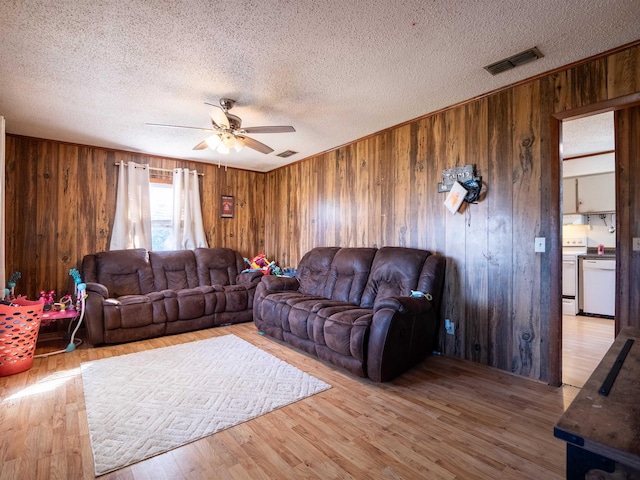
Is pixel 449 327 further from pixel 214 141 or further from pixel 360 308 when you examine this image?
pixel 214 141

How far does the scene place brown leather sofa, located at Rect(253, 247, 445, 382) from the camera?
257 cm

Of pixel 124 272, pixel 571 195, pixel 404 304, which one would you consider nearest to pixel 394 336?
pixel 404 304

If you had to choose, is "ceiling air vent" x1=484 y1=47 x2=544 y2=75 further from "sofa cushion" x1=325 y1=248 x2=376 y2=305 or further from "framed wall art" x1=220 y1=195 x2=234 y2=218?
"framed wall art" x1=220 y1=195 x2=234 y2=218

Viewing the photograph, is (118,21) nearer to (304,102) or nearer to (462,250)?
(304,102)

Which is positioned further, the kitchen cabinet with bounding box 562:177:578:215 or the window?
the kitchen cabinet with bounding box 562:177:578:215

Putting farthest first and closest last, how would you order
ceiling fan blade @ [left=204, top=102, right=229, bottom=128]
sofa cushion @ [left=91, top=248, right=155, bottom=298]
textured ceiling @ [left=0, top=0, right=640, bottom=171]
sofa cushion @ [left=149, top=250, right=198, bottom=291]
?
sofa cushion @ [left=149, top=250, right=198, bottom=291] → sofa cushion @ [left=91, top=248, right=155, bottom=298] → ceiling fan blade @ [left=204, top=102, right=229, bottom=128] → textured ceiling @ [left=0, top=0, right=640, bottom=171]

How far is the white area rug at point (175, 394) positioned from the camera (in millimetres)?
1869

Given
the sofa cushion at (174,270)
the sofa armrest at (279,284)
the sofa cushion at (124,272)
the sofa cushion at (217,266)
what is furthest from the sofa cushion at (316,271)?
the sofa cushion at (124,272)

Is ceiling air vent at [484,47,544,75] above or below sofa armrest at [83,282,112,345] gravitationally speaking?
above

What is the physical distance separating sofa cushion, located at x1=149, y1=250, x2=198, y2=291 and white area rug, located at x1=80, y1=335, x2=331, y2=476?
1.29 metres

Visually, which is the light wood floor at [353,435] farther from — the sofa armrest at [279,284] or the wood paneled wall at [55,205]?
the wood paneled wall at [55,205]

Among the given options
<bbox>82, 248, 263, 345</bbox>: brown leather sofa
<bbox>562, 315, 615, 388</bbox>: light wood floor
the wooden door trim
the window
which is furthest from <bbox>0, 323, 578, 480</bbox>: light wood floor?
the window

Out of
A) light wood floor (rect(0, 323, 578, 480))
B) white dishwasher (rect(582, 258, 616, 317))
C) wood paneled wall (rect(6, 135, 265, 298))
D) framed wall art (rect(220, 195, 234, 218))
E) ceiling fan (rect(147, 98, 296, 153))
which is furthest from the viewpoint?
framed wall art (rect(220, 195, 234, 218))

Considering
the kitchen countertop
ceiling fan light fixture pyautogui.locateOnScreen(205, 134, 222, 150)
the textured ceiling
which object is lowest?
the kitchen countertop
